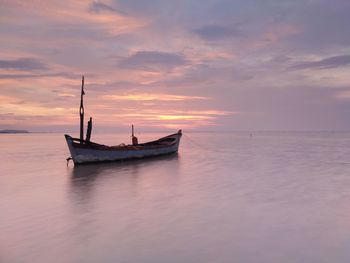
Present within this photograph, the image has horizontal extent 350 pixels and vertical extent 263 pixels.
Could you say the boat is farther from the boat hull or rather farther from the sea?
the sea

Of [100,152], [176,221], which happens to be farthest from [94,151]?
[176,221]

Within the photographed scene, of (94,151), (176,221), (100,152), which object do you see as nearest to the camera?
(176,221)

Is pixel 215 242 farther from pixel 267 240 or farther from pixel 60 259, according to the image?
pixel 60 259

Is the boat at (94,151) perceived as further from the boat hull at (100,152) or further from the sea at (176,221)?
the sea at (176,221)

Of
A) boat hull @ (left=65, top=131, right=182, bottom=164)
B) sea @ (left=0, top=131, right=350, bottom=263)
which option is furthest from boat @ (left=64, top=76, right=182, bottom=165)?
sea @ (left=0, top=131, right=350, bottom=263)

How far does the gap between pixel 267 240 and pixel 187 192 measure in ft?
25.4

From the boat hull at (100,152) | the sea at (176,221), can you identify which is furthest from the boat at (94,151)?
the sea at (176,221)

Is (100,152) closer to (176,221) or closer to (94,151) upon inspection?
(94,151)

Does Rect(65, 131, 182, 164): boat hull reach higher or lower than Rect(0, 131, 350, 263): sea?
higher

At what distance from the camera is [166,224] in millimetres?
10617

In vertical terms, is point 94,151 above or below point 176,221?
above

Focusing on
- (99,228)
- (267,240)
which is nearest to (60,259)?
(99,228)

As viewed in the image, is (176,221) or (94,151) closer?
(176,221)

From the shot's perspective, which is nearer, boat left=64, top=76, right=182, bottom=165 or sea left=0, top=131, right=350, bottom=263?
sea left=0, top=131, right=350, bottom=263
